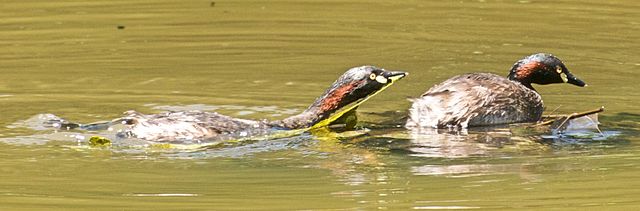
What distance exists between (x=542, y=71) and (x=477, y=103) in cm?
75

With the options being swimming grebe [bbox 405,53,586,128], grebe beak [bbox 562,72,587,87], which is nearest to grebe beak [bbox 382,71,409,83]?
swimming grebe [bbox 405,53,586,128]

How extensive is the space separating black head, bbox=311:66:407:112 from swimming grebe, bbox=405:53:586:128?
1.11 feet

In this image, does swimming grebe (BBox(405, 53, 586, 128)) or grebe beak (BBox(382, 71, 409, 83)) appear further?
swimming grebe (BBox(405, 53, 586, 128))

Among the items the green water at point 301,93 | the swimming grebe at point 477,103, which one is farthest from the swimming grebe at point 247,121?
the swimming grebe at point 477,103

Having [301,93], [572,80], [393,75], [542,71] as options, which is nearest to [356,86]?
[393,75]

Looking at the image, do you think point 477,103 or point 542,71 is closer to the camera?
point 477,103

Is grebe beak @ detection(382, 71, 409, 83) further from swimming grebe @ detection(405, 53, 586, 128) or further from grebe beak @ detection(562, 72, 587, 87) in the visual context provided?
grebe beak @ detection(562, 72, 587, 87)

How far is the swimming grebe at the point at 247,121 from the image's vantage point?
378 inches

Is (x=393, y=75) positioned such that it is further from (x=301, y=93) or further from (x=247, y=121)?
(x=301, y=93)

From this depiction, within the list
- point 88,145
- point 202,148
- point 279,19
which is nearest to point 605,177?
point 202,148

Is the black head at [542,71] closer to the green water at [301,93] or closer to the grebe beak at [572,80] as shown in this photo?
the grebe beak at [572,80]

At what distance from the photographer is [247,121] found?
996 centimetres

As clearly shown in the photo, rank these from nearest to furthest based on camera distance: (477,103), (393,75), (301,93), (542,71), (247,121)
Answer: (247,121), (393,75), (477,103), (542,71), (301,93)

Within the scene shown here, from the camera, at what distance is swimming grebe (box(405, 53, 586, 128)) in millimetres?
10430
